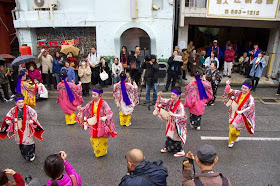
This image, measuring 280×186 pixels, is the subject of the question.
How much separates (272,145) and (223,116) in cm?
194

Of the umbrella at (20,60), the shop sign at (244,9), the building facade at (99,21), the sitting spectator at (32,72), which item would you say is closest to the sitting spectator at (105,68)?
the building facade at (99,21)

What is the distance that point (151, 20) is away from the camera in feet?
35.2

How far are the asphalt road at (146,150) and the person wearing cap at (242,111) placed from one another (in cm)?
52

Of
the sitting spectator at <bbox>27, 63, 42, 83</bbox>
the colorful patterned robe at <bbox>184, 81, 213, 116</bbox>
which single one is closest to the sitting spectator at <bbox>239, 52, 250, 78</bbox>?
the colorful patterned robe at <bbox>184, 81, 213, 116</bbox>

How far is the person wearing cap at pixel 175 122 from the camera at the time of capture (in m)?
5.00

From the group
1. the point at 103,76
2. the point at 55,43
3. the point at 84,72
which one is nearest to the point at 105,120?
the point at 84,72

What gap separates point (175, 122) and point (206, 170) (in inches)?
95.3

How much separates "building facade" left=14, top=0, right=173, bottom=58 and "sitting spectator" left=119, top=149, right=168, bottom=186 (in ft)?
28.3

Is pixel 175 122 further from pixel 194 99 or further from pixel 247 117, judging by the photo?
pixel 247 117

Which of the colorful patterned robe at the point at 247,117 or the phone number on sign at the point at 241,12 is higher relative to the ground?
the phone number on sign at the point at 241,12

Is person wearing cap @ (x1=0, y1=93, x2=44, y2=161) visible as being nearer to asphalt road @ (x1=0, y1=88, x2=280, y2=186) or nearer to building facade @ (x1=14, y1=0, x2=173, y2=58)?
asphalt road @ (x1=0, y1=88, x2=280, y2=186)

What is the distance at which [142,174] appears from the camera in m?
2.59

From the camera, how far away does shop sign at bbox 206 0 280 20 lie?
10344mm

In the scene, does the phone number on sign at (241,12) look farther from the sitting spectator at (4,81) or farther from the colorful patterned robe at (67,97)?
the sitting spectator at (4,81)
